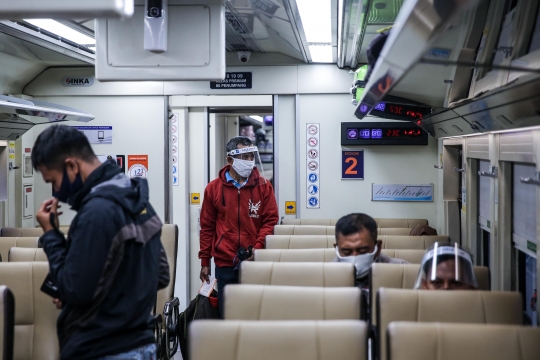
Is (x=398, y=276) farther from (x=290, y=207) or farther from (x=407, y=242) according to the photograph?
(x=290, y=207)

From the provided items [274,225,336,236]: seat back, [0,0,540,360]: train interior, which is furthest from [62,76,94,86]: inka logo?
[274,225,336,236]: seat back

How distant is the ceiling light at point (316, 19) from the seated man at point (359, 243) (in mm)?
1465

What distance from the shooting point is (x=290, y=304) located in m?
2.83

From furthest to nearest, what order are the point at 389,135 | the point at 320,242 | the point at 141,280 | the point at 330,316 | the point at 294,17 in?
the point at 389,135 → the point at 320,242 → the point at 294,17 → the point at 330,316 → the point at 141,280

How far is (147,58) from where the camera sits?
381cm

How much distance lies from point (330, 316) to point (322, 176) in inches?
160

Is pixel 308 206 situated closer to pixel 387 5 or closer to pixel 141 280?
pixel 387 5

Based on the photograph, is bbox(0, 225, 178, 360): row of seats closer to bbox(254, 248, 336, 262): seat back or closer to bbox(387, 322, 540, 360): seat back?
bbox(254, 248, 336, 262): seat back

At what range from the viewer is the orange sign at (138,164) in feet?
22.5

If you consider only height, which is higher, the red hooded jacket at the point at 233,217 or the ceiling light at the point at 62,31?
the ceiling light at the point at 62,31

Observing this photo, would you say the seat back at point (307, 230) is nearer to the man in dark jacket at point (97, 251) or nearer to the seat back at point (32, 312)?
the seat back at point (32, 312)

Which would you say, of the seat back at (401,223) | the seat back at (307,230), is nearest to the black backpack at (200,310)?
the seat back at (307,230)

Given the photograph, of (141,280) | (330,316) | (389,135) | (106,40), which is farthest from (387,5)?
(389,135)

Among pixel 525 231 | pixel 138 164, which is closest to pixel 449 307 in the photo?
pixel 525 231
